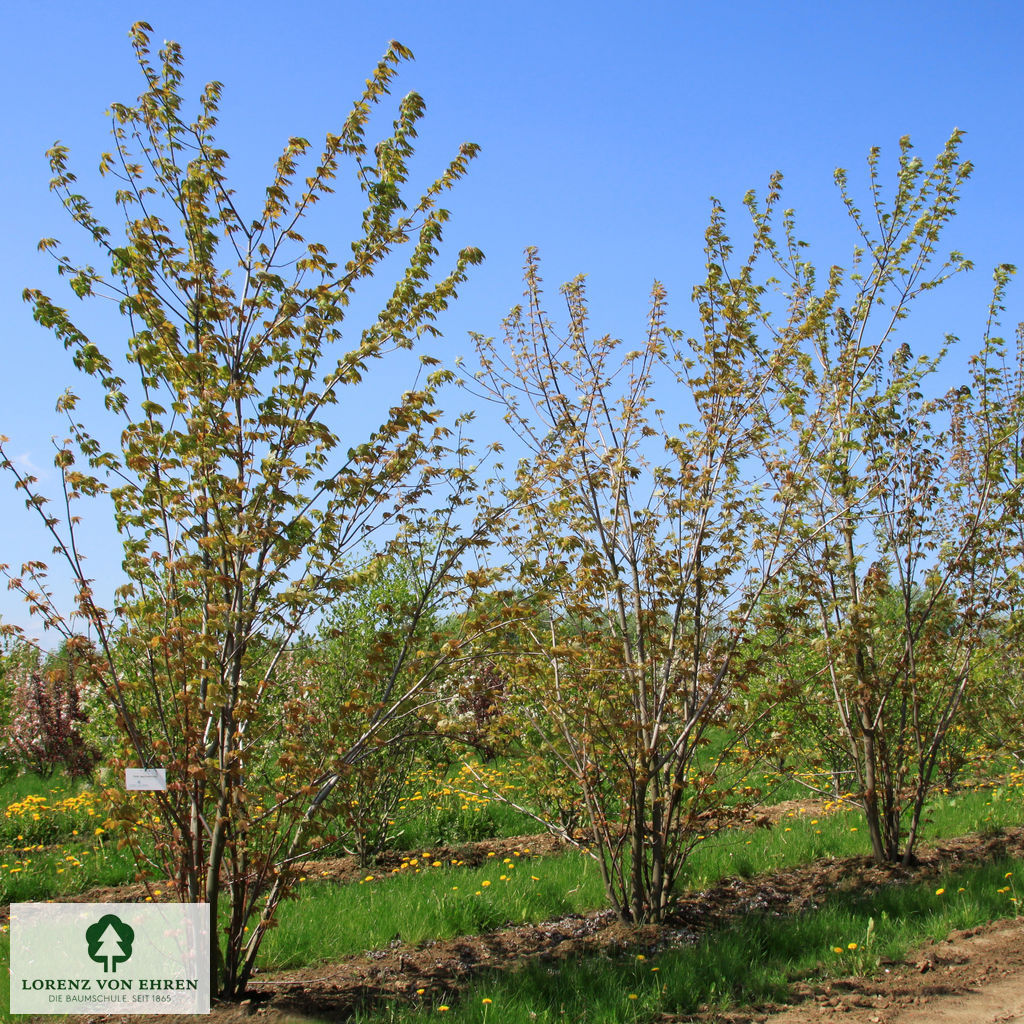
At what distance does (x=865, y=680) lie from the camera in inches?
248

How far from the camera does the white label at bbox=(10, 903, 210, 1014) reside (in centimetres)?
373

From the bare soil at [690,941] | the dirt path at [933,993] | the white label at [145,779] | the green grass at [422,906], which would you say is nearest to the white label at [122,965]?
the bare soil at [690,941]

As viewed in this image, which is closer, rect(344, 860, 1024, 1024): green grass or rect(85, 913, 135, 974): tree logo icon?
rect(344, 860, 1024, 1024): green grass

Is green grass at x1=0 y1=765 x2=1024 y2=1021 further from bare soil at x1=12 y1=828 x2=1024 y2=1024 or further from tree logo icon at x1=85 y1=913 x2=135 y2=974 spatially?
tree logo icon at x1=85 y1=913 x2=135 y2=974

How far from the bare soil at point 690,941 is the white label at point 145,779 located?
3.33 ft

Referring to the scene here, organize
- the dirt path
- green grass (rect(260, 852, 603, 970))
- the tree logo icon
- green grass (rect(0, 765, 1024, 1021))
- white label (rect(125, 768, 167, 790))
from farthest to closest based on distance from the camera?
green grass (rect(260, 852, 603, 970)), the tree logo icon, green grass (rect(0, 765, 1024, 1021)), the dirt path, white label (rect(125, 768, 167, 790))

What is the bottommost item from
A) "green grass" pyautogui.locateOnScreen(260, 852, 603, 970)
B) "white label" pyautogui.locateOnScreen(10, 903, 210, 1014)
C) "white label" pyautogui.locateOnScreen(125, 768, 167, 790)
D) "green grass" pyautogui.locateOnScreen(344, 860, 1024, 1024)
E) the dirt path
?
the dirt path

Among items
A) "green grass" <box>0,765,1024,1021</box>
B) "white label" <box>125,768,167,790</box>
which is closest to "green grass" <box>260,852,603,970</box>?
"green grass" <box>0,765,1024,1021</box>

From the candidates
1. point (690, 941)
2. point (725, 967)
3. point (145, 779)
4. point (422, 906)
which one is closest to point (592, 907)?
point (690, 941)

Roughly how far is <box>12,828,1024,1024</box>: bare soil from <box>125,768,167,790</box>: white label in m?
1.01

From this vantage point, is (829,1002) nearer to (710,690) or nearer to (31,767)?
(710,690)

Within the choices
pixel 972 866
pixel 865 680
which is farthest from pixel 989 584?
pixel 972 866

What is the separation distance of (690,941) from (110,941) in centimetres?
315

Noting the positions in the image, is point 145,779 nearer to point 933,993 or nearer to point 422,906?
point 422,906
